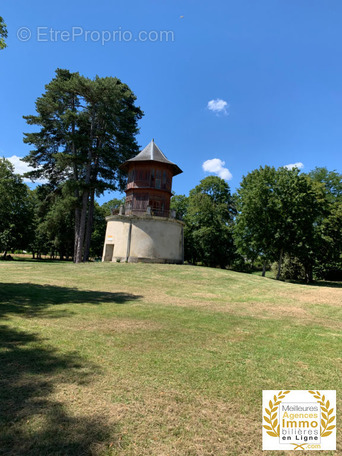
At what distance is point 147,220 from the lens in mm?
30047

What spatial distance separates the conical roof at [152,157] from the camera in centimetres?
3253

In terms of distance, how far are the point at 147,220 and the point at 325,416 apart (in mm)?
27027

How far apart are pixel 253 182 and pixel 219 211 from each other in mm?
14750

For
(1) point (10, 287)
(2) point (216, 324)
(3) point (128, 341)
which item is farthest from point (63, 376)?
(1) point (10, 287)

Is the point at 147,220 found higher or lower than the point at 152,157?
lower

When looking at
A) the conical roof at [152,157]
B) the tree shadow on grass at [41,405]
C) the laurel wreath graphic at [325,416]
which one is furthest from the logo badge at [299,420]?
the conical roof at [152,157]

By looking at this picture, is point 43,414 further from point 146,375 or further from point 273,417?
point 273,417

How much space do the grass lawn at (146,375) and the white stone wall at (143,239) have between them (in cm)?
1988

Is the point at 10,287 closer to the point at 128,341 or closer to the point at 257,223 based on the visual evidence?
the point at 128,341

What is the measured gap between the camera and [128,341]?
6.08 meters

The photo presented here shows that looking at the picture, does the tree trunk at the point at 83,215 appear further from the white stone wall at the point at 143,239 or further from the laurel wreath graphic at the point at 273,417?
the laurel wreath graphic at the point at 273,417

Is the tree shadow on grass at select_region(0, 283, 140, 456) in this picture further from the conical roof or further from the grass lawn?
the conical roof

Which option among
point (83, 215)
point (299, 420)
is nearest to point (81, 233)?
point (83, 215)

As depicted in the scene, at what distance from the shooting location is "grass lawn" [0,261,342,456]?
119 inches
